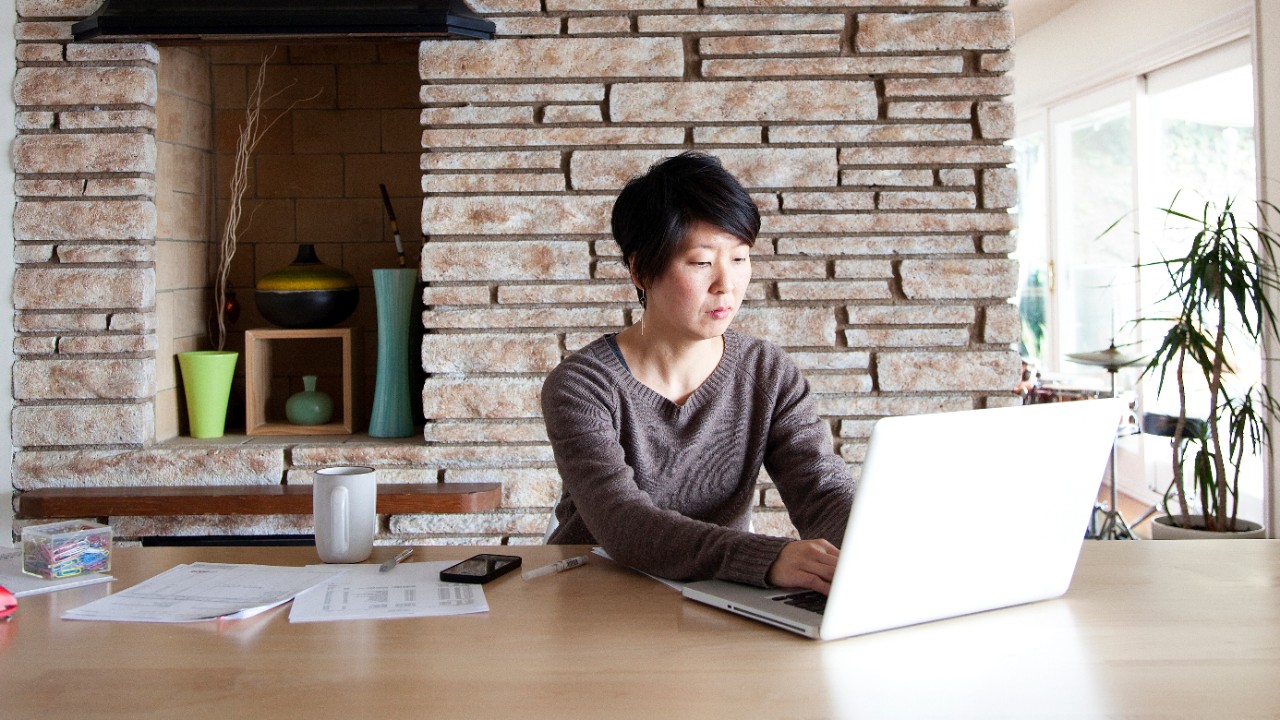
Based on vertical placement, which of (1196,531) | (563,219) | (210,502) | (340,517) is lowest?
(1196,531)

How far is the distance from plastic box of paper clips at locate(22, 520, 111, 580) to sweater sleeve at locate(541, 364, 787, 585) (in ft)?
2.02

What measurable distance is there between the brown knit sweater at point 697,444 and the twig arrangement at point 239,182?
161 centimetres

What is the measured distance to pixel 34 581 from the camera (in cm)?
140

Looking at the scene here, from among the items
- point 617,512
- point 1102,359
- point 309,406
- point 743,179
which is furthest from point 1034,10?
point 617,512

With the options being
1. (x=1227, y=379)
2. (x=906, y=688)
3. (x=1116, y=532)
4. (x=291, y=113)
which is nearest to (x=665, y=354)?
(x=906, y=688)

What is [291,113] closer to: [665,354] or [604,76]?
[604,76]

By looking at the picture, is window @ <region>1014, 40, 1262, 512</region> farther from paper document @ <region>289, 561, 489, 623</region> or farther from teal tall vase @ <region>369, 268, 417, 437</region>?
paper document @ <region>289, 561, 489, 623</region>

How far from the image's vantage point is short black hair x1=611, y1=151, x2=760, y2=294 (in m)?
1.65

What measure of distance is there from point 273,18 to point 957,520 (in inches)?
81.4

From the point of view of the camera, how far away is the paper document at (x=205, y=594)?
1249mm

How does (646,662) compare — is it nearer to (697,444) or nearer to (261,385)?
(697,444)

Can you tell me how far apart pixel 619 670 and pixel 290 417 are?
2.11 meters

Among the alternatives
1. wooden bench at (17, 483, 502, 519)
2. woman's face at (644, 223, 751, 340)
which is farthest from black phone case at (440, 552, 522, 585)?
wooden bench at (17, 483, 502, 519)

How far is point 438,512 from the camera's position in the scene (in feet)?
8.66
